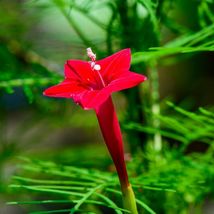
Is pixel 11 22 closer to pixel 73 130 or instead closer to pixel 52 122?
pixel 52 122

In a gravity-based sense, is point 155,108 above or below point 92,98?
above

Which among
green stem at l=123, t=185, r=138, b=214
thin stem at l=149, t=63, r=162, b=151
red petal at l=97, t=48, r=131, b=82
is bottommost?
green stem at l=123, t=185, r=138, b=214

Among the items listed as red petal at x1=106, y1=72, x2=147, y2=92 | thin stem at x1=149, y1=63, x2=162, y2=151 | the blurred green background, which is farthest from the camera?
thin stem at x1=149, y1=63, x2=162, y2=151

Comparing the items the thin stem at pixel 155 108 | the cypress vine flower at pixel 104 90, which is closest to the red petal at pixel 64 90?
the cypress vine flower at pixel 104 90

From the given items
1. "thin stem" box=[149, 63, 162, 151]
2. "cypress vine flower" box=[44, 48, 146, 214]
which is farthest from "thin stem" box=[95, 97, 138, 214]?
"thin stem" box=[149, 63, 162, 151]

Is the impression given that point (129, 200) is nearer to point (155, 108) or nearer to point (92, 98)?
point (92, 98)

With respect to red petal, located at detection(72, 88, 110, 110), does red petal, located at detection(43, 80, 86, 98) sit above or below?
above

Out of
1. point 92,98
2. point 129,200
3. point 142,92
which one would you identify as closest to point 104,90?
point 92,98

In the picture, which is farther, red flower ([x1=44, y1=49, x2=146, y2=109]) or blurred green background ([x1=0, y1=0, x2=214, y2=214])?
blurred green background ([x1=0, y1=0, x2=214, y2=214])

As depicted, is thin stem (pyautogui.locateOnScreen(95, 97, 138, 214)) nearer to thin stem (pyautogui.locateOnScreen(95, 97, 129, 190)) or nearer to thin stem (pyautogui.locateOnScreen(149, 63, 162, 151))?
thin stem (pyautogui.locateOnScreen(95, 97, 129, 190))

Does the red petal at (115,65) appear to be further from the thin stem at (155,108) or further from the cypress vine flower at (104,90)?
the thin stem at (155,108)
